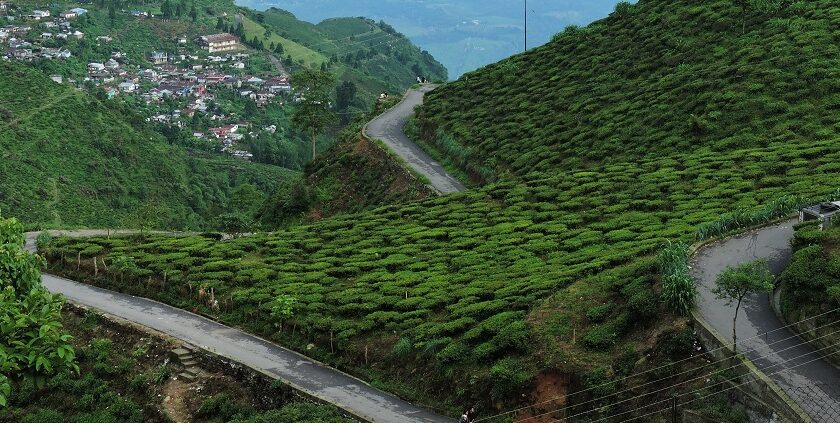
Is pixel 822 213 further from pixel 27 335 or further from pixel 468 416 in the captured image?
pixel 27 335

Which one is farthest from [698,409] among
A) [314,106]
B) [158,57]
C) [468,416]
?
[158,57]

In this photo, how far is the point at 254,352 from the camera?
30500 mm

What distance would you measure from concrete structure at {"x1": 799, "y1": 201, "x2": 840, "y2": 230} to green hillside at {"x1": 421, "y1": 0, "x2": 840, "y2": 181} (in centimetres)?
1567

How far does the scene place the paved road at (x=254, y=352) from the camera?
26156 millimetres

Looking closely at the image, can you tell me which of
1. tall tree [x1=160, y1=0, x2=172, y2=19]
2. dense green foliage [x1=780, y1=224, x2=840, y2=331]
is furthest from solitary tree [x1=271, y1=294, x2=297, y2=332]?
tall tree [x1=160, y1=0, x2=172, y2=19]

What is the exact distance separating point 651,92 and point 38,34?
103 metres

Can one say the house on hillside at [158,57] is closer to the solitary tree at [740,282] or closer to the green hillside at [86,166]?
the green hillside at [86,166]

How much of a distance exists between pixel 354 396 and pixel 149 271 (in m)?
14.0

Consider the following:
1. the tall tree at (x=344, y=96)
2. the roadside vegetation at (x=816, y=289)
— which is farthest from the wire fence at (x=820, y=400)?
the tall tree at (x=344, y=96)

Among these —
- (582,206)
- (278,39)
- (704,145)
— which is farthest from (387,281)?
(278,39)

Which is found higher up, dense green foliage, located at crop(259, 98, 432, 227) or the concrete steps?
dense green foliage, located at crop(259, 98, 432, 227)

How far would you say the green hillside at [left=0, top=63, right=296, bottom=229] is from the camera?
69.3 meters

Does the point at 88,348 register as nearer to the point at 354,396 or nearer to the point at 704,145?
the point at 354,396

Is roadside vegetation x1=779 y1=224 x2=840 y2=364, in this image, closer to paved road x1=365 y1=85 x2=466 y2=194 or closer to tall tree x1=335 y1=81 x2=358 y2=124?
paved road x1=365 y1=85 x2=466 y2=194
